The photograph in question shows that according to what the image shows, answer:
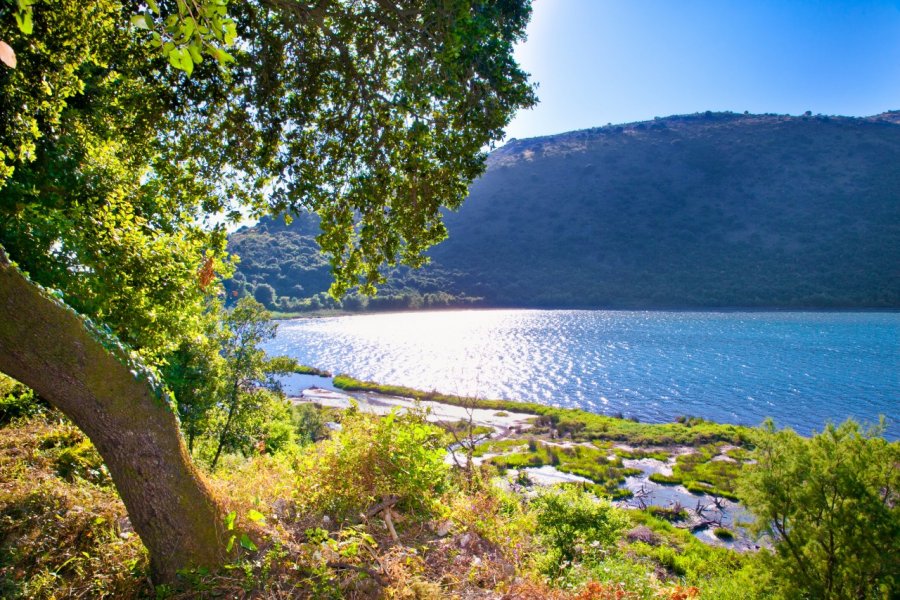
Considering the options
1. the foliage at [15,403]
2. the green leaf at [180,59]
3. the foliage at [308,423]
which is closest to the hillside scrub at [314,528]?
the foliage at [15,403]

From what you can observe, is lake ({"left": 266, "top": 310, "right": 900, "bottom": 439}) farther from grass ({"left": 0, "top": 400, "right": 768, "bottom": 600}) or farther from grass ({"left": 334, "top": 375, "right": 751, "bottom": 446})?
grass ({"left": 0, "top": 400, "right": 768, "bottom": 600})

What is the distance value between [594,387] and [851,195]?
167m

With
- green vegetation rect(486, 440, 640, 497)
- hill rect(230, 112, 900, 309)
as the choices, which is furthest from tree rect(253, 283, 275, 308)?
green vegetation rect(486, 440, 640, 497)

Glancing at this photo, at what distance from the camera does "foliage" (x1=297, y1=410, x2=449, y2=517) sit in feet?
18.5

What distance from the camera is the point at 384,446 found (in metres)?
6.15

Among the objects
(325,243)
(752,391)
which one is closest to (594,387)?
(752,391)

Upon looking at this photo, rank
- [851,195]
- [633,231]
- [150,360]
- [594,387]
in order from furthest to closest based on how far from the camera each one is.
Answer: [633,231] → [851,195] → [594,387] → [150,360]

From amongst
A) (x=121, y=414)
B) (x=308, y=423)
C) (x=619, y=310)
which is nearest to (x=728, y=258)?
(x=619, y=310)

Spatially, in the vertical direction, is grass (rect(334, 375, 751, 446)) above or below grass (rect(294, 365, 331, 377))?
below

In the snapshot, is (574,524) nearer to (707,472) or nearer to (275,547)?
(275,547)

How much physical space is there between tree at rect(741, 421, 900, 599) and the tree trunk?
54.5 ft

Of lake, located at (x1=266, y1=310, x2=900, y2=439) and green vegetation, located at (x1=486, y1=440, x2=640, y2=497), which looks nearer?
green vegetation, located at (x1=486, y1=440, x2=640, y2=497)

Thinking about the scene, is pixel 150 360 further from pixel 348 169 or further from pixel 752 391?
pixel 752 391

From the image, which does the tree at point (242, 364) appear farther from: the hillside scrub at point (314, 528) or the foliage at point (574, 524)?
the foliage at point (574, 524)
